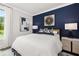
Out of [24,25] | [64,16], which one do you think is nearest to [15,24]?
[24,25]

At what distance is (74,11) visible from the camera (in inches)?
75.8

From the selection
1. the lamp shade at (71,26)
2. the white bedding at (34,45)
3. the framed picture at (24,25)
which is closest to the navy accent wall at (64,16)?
the lamp shade at (71,26)

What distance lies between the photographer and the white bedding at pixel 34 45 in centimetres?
142

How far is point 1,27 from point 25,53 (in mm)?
708

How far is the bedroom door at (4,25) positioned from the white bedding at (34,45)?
0.20 m

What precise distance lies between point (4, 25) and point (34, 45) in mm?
694

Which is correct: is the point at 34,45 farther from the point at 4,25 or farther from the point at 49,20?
the point at 49,20

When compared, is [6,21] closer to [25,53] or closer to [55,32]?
[25,53]

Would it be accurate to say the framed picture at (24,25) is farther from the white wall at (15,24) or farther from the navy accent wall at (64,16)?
the navy accent wall at (64,16)

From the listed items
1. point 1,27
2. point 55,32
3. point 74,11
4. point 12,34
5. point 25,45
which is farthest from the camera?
point 55,32

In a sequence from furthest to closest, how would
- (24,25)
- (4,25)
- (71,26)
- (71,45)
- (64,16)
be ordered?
1. (71,45)
2. (71,26)
3. (64,16)
4. (24,25)
5. (4,25)

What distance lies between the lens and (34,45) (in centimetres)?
149

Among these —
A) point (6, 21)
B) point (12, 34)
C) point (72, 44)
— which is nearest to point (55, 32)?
point (72, 44)

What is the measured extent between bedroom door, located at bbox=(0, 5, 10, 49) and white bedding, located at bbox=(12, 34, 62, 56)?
20cm
